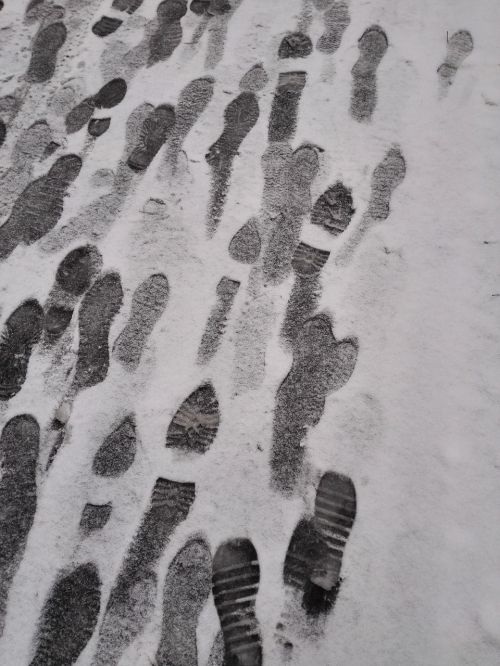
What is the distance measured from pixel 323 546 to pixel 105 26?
4.64ft

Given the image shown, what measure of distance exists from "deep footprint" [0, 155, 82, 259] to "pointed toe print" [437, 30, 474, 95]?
883mm

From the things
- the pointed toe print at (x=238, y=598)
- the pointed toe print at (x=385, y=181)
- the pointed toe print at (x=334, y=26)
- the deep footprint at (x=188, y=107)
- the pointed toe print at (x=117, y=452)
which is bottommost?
the pointed toe print at (x=238, y=598)

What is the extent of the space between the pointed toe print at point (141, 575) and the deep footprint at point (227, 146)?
1.82 ft

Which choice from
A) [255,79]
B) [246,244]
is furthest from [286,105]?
[246,244]

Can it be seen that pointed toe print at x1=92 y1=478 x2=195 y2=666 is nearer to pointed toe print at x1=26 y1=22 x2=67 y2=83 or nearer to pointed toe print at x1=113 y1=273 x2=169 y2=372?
pointed toe print at x1=113 y1=273 x2=169 y2=372

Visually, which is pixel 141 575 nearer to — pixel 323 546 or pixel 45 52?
Result: pixel 323 546

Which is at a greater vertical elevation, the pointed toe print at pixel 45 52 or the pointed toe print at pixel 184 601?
the pointed toe print at pixel 45 52

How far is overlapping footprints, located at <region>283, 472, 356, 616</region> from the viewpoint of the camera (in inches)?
30.4

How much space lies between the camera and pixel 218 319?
954 mm

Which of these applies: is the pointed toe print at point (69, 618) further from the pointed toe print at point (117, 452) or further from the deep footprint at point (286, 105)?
the deep footprint at point (286, 105)

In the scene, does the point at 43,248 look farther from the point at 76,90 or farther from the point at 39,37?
the point at 39,37

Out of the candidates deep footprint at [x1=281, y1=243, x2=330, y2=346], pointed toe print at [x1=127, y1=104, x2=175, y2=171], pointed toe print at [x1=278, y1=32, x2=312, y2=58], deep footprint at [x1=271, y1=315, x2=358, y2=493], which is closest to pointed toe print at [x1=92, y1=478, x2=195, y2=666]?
deep footprint at [x1=271, y1=315, x2=358, y2=493]

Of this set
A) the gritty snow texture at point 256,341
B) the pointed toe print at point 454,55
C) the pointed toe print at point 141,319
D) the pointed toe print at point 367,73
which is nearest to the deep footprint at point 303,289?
the gritty snow texture at point 256,341

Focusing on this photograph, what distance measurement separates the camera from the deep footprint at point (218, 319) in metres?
0.93
